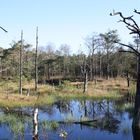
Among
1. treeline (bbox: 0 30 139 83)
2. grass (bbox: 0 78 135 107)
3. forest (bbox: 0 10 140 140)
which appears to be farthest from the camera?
treeline (bbox: 0 30 139 83)

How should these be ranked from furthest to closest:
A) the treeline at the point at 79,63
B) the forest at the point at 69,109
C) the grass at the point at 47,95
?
the treeline at the point at 79,63, the grass at the point at 47,95, the forest at the point at 69,109

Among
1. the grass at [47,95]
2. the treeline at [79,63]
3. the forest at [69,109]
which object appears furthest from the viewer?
the treeline at [79,63]

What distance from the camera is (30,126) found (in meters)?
22.4

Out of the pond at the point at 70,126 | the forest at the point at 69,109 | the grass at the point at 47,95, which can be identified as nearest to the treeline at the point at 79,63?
the forest at the point at 69,109

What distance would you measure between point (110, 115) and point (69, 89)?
18.9 m

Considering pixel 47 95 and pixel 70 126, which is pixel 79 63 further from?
pixel 70 126

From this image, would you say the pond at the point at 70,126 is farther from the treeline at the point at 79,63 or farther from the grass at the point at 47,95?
the treeline at the point at 79,63

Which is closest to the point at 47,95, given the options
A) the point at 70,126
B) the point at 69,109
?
the point at 69,109

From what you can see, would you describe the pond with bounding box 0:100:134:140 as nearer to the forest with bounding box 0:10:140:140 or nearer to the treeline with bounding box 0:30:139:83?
the forest with bounding box 0:10:140:140

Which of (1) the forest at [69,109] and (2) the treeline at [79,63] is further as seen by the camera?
(2) the treeline at [79,63]

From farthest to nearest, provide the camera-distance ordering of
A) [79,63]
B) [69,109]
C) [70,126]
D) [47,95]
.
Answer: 1. [79,63]
2. [47,95]
3. [69,109]
4. [70,126]

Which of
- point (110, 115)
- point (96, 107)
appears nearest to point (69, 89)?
point (96, 107)

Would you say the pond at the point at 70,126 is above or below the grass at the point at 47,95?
below

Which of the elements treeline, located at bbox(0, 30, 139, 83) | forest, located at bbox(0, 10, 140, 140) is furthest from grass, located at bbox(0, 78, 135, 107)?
treeline, located at bbox(0, 30, 139, 83)
